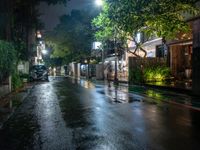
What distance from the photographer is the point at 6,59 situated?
78.1 ft

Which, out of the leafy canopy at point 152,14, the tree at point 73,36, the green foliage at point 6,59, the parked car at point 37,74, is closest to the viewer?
the leafy canopy at point 152,14

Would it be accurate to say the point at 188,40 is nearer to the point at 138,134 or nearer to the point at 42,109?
the point at 42,109

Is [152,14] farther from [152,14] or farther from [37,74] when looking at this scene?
[37,74]

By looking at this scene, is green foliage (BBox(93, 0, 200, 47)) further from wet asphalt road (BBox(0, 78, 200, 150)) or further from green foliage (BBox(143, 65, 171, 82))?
wet asphalt road (BBox(0, 78, 200, 150))

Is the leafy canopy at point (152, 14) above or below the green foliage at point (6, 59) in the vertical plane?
above

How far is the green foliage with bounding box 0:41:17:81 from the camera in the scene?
2237cm

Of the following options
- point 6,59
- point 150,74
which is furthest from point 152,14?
point 6,59

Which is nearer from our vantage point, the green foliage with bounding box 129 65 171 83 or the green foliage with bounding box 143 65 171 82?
the green foliage with bounding box 129 65 171 83

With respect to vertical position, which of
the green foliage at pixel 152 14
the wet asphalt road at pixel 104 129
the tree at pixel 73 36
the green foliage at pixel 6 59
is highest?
the tree at pixel 73 36

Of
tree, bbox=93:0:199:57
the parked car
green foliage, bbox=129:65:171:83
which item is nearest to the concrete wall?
tree, bbox=93:0:199:57

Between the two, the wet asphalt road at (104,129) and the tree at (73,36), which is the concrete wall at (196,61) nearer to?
the wet asphalt road at (104,129)

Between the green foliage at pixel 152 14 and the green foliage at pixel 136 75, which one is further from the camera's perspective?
the green foliage at pixel 136 75

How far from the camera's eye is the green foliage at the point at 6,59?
2237 centimetres

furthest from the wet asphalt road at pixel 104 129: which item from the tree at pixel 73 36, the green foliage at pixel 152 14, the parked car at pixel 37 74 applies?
the tree at pixel 73 36
